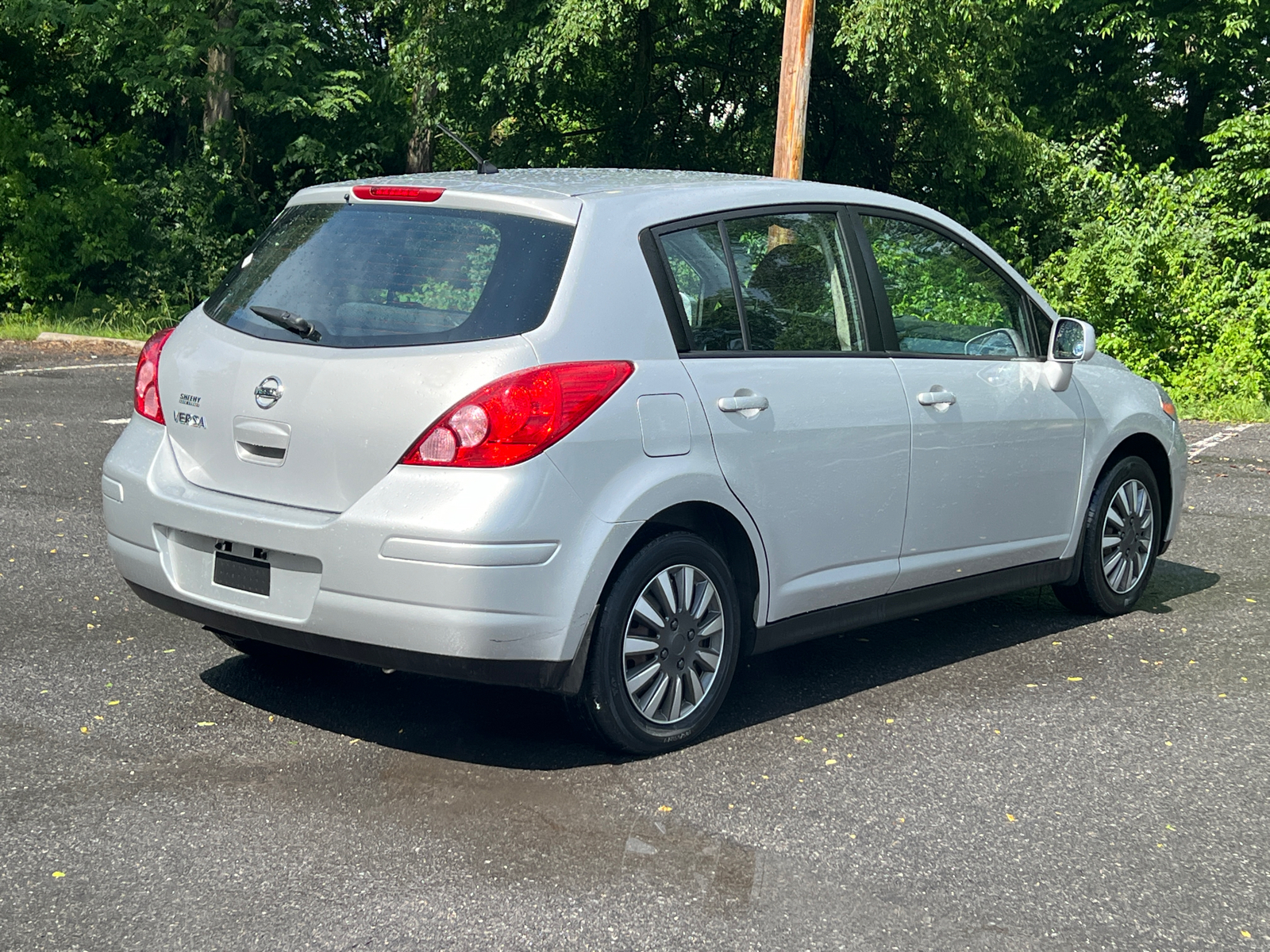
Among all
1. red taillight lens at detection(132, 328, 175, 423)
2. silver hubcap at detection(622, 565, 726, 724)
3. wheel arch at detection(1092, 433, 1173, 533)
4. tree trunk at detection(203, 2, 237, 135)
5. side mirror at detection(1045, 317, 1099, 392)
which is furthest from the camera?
tree trunk at detection(203, 2, 237, 135)

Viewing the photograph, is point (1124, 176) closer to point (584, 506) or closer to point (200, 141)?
point (200, 141)

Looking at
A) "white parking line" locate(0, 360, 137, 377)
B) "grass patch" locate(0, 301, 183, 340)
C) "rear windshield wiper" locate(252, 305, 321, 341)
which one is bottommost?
"grass patch" locate(0, 301, 183, 340)

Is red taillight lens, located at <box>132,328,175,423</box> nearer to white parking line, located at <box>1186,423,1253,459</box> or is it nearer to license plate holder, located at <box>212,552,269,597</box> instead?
license plate holder, located at <box>212,552,269,597</box>

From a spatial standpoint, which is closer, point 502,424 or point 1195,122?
point 502,424

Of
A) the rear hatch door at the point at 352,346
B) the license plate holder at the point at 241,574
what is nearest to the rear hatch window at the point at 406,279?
the rear hatch door at the point at 352,346

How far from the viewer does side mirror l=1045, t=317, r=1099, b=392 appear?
5910 mm

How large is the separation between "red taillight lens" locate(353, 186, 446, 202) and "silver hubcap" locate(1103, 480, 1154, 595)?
332 cm

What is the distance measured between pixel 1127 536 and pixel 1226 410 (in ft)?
34.2

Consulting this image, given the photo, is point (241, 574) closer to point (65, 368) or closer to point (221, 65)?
point (65, 368)

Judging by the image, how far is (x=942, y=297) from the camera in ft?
18.9

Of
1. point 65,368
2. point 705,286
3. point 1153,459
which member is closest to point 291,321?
point 705,286

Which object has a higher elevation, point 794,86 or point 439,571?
point 794,86

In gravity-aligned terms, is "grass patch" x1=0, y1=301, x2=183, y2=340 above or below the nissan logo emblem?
below

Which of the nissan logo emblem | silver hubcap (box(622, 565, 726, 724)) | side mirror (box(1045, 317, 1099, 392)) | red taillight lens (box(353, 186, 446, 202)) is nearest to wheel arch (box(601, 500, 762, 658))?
silver hubcap (box(622, 565, 726, 724))
